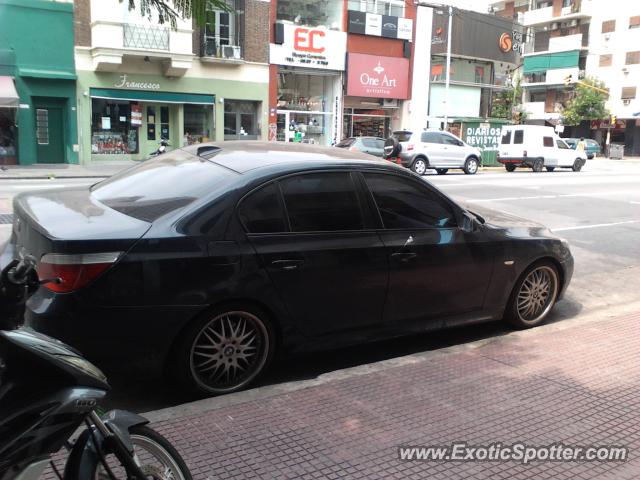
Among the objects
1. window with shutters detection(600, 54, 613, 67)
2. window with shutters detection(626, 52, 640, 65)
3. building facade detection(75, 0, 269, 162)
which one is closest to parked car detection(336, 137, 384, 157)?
building facade detection(75, 0, 269, 162)

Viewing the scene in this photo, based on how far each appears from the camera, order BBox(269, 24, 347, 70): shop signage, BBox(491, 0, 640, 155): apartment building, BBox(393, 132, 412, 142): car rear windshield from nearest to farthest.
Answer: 1. BBox(393, 132, 412, 142): car rear windshield
2. BBox(269, 24, 347, 70): shop signage
3. BBox(491, 0, 640, 155): apartment building

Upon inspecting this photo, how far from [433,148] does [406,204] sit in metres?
20.2

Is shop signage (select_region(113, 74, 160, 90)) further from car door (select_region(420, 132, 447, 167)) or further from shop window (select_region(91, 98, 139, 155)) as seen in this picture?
car door (select_region(420, 132, 447, 167))

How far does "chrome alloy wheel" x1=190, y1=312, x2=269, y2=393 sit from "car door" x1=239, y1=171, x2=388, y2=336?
29 centimetres

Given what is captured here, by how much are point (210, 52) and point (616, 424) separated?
25573mm

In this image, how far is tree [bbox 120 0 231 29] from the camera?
3236 mm

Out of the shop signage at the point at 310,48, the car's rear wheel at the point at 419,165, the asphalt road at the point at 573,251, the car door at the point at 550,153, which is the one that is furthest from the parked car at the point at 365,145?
the car door at the point at 550,153

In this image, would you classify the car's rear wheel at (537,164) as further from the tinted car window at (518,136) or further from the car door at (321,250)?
the car door at (321,250)

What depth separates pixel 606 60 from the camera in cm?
5809

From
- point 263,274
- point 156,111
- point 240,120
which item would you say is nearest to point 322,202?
point 263,274

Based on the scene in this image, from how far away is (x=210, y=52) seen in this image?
2647cm

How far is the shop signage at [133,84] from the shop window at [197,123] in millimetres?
1881

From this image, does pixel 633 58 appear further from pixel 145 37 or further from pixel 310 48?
pixel 145 37

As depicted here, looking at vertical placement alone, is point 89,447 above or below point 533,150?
below
